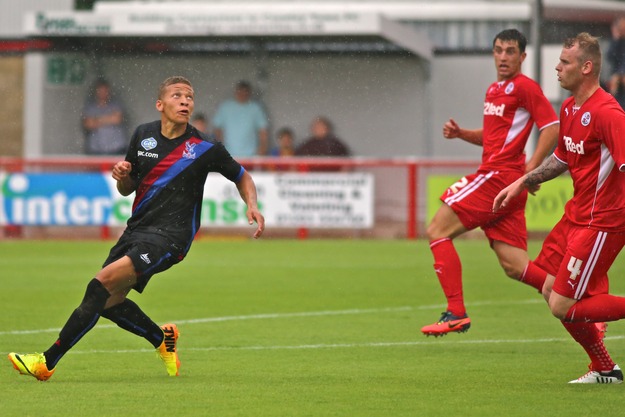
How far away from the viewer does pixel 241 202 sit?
2238cm

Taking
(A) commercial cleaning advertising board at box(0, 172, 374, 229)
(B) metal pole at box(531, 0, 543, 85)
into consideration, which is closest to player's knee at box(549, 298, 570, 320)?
(B) metal pole at box(531, 0, 543, 85)

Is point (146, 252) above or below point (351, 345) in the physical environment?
above

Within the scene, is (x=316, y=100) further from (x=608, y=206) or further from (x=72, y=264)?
(x=608, y=206)

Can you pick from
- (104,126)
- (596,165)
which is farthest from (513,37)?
(104,126)

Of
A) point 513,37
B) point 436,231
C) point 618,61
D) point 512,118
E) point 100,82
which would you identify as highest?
point 618,61

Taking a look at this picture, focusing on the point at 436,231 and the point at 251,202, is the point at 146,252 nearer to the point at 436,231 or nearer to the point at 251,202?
the point at 251,202

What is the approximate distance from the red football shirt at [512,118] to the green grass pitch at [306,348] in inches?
56.3

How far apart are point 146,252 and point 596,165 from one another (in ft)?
9.13

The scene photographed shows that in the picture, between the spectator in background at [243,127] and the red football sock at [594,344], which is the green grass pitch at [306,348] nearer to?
→ the red football sock at [594,344]

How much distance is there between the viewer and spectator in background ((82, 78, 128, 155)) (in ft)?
80.5

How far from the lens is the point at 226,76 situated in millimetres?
27312

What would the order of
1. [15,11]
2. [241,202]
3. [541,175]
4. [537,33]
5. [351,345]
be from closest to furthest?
[541,175] → [351,345] → [537,33] → [241,202] → [15,11]

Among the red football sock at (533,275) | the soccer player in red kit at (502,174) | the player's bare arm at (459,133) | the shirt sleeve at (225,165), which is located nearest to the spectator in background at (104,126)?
the player's bare arm at (459,133)

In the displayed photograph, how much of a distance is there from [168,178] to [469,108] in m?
18.0
